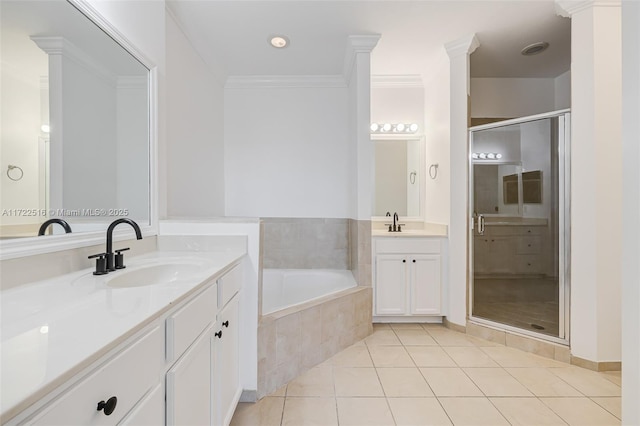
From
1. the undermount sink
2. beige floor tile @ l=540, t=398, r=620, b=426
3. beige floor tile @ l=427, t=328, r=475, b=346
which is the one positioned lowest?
beige floor tile @ l=540, t=398, r=620, b=426

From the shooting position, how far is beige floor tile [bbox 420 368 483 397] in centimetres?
193

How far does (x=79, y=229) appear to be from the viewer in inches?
51.7

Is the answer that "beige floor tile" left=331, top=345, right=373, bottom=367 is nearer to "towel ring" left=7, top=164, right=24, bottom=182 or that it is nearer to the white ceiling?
"towel ring" left=7, top=164, right=24, bottom=182

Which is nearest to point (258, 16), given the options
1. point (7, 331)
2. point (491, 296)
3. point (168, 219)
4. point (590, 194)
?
point (168, 219)

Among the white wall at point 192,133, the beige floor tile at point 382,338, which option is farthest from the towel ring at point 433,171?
the white wall at point 192,133

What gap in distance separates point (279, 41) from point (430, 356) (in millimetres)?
2949

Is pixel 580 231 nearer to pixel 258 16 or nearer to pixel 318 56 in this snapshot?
pixel 318 56

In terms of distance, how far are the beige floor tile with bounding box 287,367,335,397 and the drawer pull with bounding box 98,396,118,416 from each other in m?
1.44

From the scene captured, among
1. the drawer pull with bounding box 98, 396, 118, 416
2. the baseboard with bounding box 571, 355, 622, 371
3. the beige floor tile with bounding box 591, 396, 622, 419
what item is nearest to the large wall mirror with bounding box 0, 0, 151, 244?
the drawer pull with bounding box 98, 396, 118, 416

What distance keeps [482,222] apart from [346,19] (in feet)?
6.75

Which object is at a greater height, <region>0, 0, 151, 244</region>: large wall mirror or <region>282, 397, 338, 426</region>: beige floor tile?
<region>0, 0, 151, 244</region>: large wall mirror

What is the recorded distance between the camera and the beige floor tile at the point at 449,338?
262 cm

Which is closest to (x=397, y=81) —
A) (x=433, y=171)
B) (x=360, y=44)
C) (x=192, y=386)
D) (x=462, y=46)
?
(x=462, y=46)

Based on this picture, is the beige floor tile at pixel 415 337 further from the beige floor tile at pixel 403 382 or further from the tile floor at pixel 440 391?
the beige floor tile at pixel 403 382
